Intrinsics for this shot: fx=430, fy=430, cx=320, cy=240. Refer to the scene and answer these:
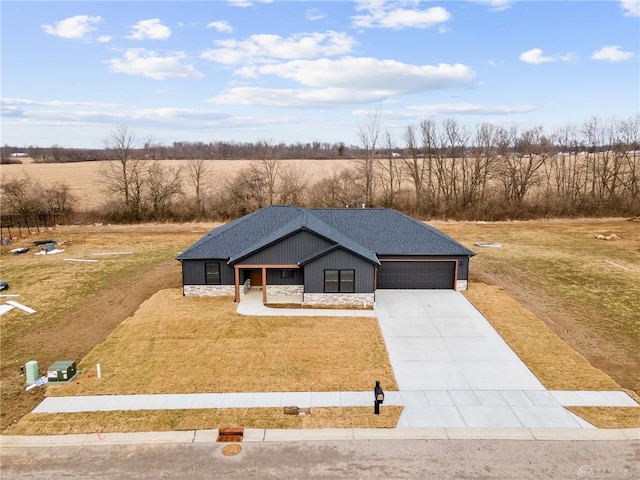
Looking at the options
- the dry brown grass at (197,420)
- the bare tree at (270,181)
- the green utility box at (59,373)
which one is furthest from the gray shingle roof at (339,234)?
the bare tree at (270,181)

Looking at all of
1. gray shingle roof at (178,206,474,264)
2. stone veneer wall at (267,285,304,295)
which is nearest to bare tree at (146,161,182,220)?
gray shingle roof at (178,206,474,264)

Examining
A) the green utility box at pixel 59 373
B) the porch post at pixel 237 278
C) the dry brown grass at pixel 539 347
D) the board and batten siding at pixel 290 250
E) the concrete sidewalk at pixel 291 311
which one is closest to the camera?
the green utility box at pixel 59 373

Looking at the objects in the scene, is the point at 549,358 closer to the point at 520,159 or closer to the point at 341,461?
the point at 341,461

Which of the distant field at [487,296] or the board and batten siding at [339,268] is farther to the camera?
the board and batten siding at [339,268]

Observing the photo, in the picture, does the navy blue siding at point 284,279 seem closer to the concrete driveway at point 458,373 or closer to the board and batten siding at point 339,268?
the board and batten siding at point 339,268

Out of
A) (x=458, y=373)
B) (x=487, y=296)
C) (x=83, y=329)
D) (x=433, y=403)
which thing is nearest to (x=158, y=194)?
(x=83, y=329)

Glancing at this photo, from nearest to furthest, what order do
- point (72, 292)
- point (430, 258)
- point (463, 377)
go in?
point (463, 377) < point (430, 258) < point (72, 292)
